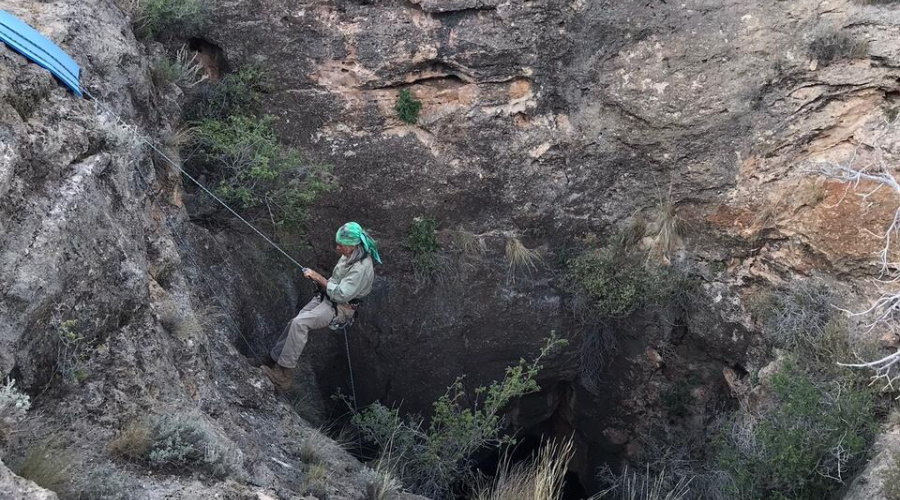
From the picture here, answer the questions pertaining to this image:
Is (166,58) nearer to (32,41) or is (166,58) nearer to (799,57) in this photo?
(32,41)

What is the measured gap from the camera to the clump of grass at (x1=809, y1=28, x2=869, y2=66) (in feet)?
22.0

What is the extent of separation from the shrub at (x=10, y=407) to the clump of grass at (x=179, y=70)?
11.8ft

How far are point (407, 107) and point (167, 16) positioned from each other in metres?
2.13

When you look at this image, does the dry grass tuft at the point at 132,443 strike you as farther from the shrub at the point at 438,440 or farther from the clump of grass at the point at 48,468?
the shrub at the point at 438,440

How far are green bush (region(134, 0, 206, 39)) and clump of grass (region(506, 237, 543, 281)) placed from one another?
338 cm

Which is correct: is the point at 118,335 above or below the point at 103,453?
above

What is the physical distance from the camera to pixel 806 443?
5848 mm

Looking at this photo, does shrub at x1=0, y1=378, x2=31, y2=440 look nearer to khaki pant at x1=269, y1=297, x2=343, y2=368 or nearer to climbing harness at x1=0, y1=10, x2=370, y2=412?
climbing harness at x1=0, y1=10, x2=370, y2=412

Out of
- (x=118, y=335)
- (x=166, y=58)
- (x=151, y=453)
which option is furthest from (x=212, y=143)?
(x=151, y=453)

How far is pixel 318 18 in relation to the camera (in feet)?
24.3

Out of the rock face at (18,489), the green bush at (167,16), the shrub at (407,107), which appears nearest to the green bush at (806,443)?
the shrub at (407,107)

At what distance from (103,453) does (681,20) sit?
5.81 m

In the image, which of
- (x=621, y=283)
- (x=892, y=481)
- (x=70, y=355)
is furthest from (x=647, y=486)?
(x=70, y=355)

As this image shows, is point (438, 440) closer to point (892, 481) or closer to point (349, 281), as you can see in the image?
point (349, 281)
